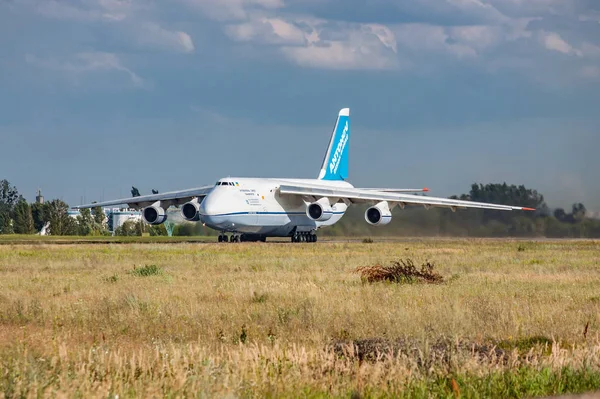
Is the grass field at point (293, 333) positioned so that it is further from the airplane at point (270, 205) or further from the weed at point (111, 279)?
the airplane at point (270, 205)

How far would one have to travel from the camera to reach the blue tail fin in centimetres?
6294

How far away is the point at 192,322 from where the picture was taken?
1419cm

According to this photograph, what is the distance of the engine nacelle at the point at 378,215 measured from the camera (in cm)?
5075

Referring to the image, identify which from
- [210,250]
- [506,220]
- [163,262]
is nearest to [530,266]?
[163,262]

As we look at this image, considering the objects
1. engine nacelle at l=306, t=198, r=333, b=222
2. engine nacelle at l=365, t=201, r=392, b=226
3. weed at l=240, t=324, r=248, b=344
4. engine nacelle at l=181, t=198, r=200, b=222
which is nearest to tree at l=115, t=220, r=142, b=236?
engine nacelle at l=181, t=198, r=200, b=222

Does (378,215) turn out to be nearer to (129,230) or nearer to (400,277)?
(400,277)

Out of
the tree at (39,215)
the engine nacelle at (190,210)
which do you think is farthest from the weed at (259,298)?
the tree at (39,215)

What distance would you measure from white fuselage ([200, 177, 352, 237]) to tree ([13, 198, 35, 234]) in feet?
159

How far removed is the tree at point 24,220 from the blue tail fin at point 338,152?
44.0 m

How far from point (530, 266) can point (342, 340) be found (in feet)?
55.2

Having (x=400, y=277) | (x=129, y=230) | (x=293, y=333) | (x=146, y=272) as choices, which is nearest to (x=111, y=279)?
(x=146, y=272)

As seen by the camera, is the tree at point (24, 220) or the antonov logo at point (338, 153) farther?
the tree at point (24, 220)

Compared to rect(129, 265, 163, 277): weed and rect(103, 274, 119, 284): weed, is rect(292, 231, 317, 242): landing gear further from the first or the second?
rect(103, 274, 119, 284): weed

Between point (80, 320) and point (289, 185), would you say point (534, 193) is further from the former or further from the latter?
point (80, 320)
